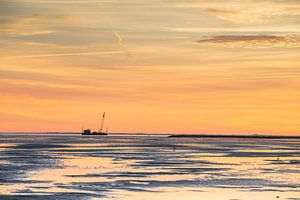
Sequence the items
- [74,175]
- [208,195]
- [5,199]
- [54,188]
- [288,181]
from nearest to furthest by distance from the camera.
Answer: [5,199], [208,195], [54,188], [288,181], [74,175]

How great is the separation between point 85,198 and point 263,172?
27.7 meters

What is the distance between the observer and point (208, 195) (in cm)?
4209

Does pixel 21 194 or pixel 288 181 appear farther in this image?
pixel 288 181

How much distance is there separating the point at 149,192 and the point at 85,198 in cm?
537

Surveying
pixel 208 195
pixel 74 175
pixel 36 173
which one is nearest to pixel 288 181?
pixel 208 195

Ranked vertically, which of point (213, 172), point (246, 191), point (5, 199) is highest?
point (213, 172)

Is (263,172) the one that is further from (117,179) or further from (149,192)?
(149,192)

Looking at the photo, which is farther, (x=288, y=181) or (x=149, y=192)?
(x=288, y=181)

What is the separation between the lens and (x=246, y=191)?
44.7m

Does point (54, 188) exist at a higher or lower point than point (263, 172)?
lower

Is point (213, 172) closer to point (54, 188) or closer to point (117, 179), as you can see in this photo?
point (117, 179)

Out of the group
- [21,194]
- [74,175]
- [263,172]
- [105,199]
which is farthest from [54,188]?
[263,172]

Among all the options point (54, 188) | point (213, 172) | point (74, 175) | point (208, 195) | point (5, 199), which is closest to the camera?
point (5, 199)

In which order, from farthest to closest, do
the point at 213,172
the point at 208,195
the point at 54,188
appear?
the point at 213,172
the point at 54,188
the point at 208,195
